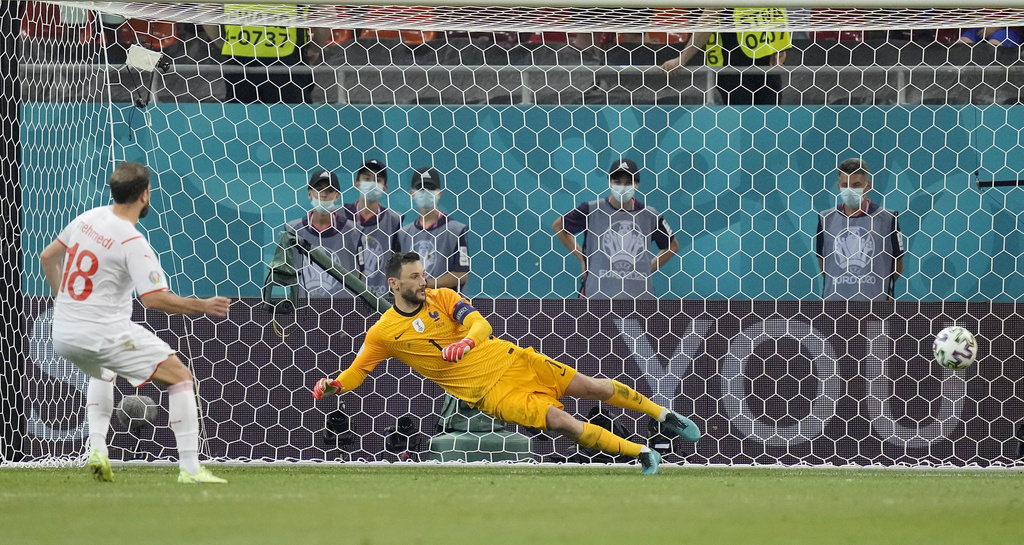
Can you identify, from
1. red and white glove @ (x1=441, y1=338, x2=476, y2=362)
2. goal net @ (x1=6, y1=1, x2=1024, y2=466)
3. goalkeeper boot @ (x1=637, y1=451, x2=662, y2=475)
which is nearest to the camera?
red and white glove @ (x1=441, y1=338, x2=476, y2=362)

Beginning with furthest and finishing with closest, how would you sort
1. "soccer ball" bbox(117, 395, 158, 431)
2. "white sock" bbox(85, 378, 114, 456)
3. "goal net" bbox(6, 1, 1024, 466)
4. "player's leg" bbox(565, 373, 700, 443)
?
"soccer ball" bbox(117, 395, 158, 431), "goal net" bbox(6, 1, 1024, 466), "player's leg" bbox(565, 373, 700, 443), "white sock" bbox(85, 378, 114, 456)

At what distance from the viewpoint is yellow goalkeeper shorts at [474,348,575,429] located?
20.2 feet

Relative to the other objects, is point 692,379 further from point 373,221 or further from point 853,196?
point 373,221

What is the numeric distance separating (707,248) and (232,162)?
9.61 ft

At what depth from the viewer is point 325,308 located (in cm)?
706

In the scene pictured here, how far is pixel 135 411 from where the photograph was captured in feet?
22.6

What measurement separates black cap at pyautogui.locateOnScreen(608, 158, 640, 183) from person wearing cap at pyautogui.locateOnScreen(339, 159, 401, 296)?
1316 millimetres

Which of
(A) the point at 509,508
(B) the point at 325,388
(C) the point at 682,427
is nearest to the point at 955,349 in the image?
(C) the point at 682,427

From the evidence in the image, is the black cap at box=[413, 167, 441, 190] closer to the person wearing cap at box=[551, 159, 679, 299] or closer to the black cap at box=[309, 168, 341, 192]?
the black cap at box=[309, 168, 341, 192]

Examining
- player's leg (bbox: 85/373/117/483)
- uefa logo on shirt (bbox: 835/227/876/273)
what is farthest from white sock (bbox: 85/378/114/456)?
uefa logo on shirt (bbox: 835/227/876/273)

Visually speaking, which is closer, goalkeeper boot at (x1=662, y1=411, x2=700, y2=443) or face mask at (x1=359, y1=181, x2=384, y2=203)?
goalkeeper boot at (x1=662, y1=411, x2=700, y2=443)

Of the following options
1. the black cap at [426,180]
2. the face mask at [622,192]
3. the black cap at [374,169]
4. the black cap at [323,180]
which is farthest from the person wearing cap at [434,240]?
the face mask at [622,192]

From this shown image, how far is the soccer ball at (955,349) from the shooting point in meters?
5.91

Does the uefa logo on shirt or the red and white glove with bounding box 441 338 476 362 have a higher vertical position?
the uefa logo on shirt
